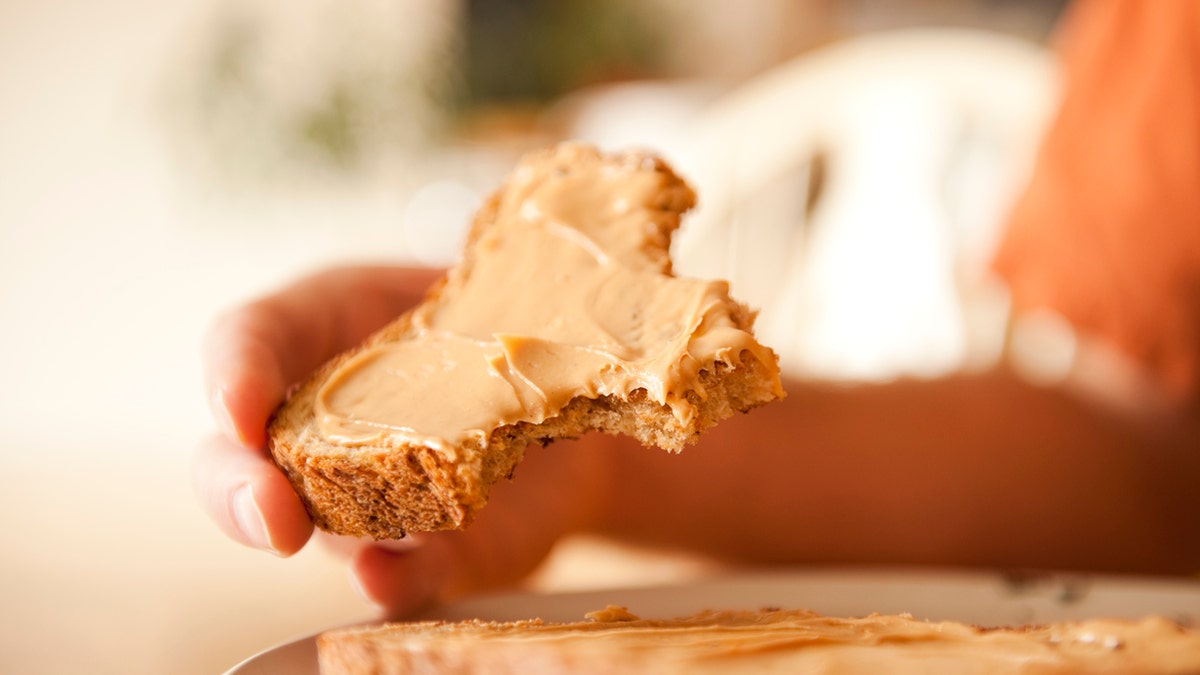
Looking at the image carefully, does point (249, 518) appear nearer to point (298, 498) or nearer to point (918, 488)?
point (298, 498)

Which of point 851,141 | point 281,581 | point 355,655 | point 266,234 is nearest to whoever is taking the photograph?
point 355,655

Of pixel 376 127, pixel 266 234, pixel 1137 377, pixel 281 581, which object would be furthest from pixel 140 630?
pixel 266 234

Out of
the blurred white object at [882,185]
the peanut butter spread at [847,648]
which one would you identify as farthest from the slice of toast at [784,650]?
the blurred white object at [882,185]

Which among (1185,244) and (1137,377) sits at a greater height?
(1185,244)

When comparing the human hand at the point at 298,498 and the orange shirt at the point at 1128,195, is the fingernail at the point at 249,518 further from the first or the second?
the orange shirt at the point at 1128,195

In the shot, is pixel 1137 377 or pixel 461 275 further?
pixel 1137 377

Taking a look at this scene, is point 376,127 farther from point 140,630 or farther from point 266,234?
point 140,630

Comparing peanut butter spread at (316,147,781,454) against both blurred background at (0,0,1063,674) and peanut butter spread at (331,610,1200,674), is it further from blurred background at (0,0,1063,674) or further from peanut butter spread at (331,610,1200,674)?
blurred background at (0,0,1063,674)
